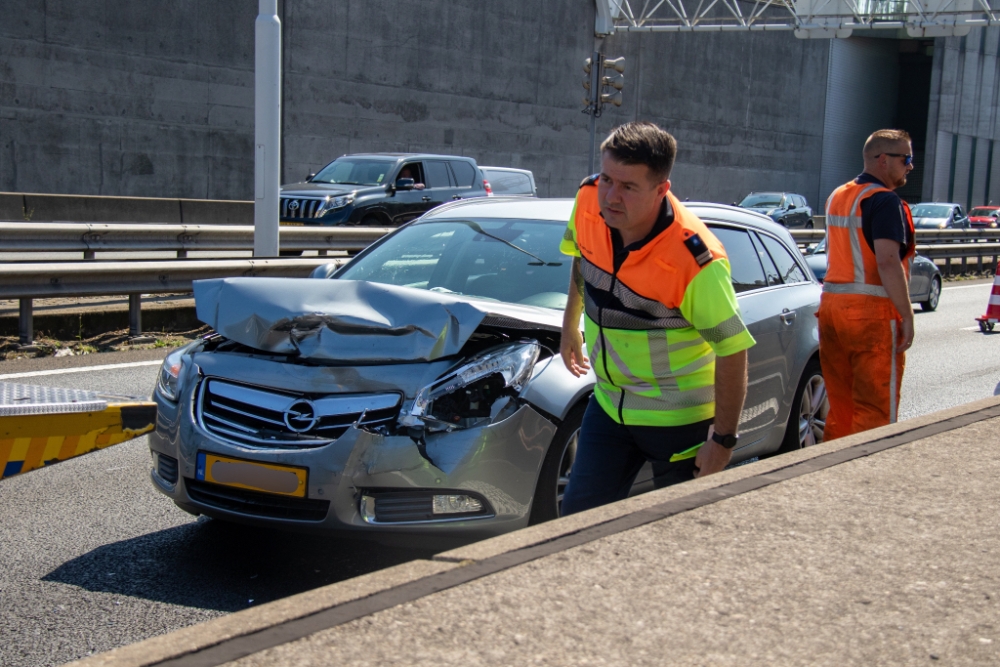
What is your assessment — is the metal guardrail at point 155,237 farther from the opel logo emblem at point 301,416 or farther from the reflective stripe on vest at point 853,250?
the opel logo emblem at point 301,416

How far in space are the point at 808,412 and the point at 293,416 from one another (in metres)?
3.14

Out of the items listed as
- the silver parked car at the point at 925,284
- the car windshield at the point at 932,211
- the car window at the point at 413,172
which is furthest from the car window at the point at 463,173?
the car windshield at the point at 932,211

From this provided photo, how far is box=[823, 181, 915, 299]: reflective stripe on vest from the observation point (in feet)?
17.4

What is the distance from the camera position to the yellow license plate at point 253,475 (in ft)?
13.1

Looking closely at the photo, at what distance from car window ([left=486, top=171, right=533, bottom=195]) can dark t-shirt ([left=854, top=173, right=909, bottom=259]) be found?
15882 millimetres

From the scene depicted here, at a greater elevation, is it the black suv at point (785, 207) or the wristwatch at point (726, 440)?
the black suv at point (785, 207)

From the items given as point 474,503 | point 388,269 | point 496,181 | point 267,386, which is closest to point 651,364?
point 474,503

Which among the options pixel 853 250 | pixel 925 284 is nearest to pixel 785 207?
pixel 925 284

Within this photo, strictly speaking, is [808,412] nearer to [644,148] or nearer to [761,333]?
[761,333]

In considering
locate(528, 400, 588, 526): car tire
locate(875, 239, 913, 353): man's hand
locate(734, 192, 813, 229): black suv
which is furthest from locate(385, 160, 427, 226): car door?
locate(734, 192, 813, 229): black suv

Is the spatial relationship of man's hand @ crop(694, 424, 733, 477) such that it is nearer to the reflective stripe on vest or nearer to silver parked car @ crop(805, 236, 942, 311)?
the reflective stripe on vest

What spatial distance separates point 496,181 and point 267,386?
57.0ft

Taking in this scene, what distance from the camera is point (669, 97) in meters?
42.0

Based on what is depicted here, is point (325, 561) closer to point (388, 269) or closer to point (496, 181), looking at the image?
point (388, 269)
